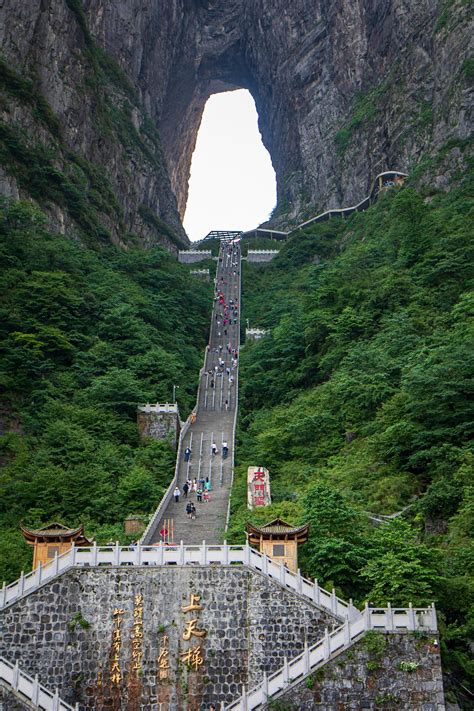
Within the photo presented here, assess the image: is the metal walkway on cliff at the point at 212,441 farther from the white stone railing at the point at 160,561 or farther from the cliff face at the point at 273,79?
the cliff face at the point at 273,79

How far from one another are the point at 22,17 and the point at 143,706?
5631 cm

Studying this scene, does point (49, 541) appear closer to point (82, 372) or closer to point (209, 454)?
point (209, 454)

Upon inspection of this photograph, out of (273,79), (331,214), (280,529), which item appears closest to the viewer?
(280,529)

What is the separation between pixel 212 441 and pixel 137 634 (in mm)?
19069

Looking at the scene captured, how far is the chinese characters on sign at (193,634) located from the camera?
2520cm

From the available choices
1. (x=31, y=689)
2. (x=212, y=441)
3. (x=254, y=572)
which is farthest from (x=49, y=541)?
(x=212, y=441)

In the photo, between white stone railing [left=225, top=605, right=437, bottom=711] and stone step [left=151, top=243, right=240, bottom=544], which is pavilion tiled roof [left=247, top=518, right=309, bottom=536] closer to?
white stone railing [left=225, top=605, right=437, bottom=711]

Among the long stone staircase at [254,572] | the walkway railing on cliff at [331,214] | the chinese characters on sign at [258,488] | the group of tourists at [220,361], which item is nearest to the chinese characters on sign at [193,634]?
the long stone staircase at [254,572]

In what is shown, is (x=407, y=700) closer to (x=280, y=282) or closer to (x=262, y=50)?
(x=280, y=282)

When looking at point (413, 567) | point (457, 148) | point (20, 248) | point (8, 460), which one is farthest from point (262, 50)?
point (413, 567)

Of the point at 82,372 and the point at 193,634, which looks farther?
the point at 82,372

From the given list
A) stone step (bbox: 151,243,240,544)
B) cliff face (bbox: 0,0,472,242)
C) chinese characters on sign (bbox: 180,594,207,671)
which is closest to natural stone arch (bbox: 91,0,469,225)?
cliff face (bbox: 0,0,472,242)

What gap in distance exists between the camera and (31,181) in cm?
6544

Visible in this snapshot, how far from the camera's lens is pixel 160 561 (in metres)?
26.2
